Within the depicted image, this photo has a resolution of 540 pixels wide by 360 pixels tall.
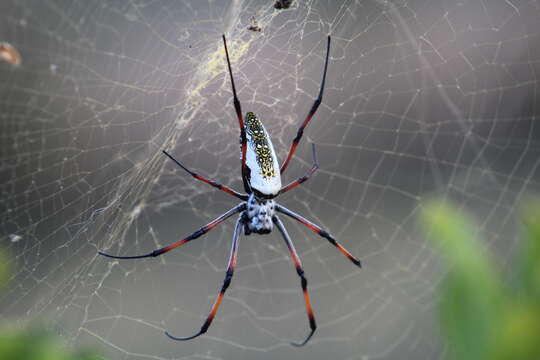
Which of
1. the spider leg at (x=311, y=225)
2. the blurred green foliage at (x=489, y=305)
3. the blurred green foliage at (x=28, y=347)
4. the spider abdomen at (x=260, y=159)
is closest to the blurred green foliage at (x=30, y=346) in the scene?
the blurred green foliage at (x=28, y=347)

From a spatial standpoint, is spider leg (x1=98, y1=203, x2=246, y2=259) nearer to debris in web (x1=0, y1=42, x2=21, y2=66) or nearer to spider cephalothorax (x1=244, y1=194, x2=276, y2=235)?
spider cephalothorax (x1=244, y1=194, x2=276, y2=235)

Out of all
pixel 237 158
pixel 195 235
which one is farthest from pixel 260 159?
pixel 237 158

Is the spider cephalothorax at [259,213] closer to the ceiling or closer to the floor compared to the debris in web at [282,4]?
closer to the floor

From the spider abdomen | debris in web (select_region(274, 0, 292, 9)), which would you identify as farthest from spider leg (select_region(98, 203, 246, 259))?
debris in web (select_region(274, 0, 292, 9))

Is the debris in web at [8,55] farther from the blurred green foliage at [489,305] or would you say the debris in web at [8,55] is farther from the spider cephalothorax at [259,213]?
the blurred green foliage at [489,305]

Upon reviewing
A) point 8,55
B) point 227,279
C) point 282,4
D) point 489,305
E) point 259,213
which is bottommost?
point 227,279

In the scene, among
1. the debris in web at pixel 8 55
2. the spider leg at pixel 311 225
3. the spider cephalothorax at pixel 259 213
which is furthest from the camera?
the spider leg at pixel 311 225

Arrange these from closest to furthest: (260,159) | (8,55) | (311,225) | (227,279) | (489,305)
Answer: (489,305), (8,55), (260,159), (227,279), (311,225)

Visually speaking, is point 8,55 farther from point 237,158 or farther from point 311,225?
point 237,158
